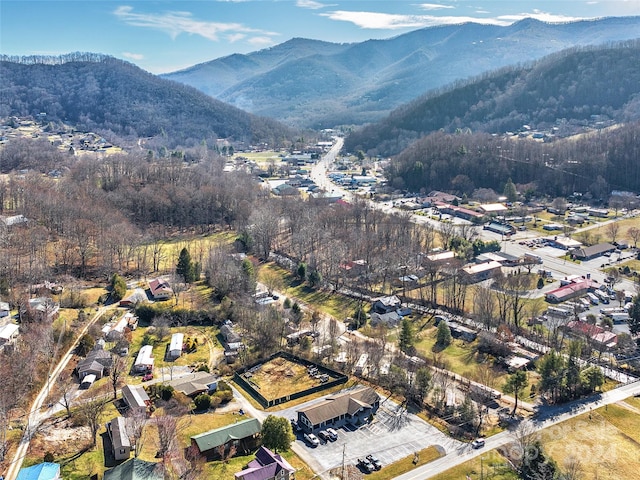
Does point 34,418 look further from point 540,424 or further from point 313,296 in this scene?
point 313,296

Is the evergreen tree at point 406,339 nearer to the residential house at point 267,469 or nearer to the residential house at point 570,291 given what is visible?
the residential house at point 267,469

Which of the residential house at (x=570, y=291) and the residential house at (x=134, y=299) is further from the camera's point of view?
the residential house at (x=570, y=291)

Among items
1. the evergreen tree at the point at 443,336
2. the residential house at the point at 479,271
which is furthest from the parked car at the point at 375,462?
the residential house at the point at 479,271

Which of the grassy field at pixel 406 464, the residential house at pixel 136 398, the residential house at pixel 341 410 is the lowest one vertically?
the grassy field at pixel 406 464

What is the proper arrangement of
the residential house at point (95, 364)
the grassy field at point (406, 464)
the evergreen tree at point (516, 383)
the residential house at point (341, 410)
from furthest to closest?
the residential house at point (95, 364) < the evergreen tree at point (516, 383) < the residential house at point (341, 410) < the grassy field at point (406, 464)

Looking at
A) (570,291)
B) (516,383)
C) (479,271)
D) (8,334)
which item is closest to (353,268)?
(479,271)

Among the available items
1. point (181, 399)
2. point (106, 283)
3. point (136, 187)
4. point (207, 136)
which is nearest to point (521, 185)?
point (136, 187)

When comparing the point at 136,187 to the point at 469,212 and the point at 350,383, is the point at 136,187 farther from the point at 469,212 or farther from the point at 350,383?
the point at 350,383
